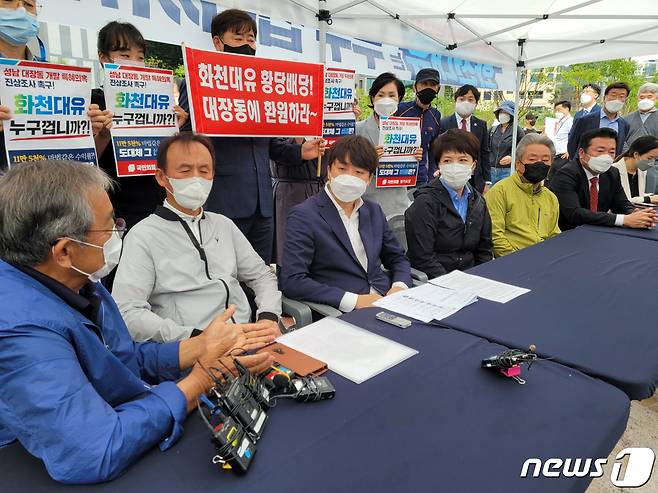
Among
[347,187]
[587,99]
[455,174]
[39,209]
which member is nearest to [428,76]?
[455,174]

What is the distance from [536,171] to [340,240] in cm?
175

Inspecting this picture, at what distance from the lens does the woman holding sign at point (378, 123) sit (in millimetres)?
3766

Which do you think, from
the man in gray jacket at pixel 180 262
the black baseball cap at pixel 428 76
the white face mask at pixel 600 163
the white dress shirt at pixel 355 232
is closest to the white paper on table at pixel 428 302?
the white dress shirt at pixel 355 232

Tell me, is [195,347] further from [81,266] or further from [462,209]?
[462,209]

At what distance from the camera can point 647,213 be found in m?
3.56

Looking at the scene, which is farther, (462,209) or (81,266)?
(462,209)

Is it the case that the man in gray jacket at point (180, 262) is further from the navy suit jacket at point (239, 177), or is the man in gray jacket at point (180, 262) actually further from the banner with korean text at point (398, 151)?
the banner with korean text at point (398, 151)

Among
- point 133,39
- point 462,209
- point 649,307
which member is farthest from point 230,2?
point 649,307

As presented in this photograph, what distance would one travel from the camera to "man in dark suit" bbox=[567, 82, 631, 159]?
5949mm

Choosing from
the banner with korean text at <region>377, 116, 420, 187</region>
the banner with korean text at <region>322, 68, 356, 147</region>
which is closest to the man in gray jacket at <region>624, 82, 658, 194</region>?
the banner with korean text at <region>377, 116, 420, 187</region>

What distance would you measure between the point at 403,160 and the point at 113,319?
2.87m

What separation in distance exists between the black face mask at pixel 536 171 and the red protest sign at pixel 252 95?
1528mm

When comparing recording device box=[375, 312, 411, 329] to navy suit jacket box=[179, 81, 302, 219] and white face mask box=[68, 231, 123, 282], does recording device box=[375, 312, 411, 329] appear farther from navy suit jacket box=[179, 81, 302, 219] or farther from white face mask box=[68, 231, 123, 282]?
navy suit jacket box=[179, 81, 302, 219]

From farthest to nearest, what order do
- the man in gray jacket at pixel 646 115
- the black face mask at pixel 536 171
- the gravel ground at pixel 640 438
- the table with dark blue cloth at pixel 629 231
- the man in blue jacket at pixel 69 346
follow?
the man in gray jacket at pixel 646 115 < the table with dark blue cloth at pixel 629 231 < the black face mask at pixel 536 171 < the gravel ground at pixel 640 438 < the man in blue jacket at pixel 69 346
